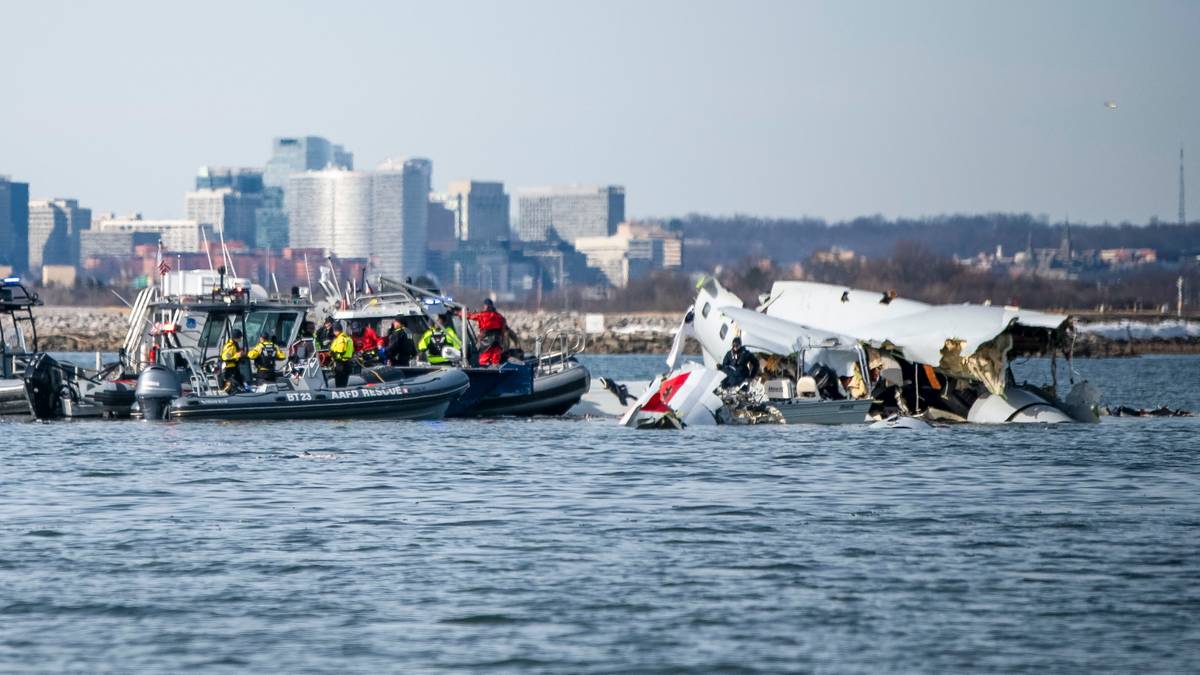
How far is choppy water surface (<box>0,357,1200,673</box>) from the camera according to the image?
13883 mm

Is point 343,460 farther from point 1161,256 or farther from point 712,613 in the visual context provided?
point 1161,256

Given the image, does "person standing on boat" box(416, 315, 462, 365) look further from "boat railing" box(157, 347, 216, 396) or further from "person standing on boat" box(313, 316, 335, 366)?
"boat railing" box(157, 347, 216, 396)

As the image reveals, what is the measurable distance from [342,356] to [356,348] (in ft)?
7.50

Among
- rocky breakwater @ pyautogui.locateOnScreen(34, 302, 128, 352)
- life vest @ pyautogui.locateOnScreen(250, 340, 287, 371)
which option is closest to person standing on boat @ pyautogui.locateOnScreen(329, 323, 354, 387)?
life vest @ pyautogui.locateOnScreen(250, 340, 287, 371)

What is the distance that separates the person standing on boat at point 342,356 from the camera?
1329 inches

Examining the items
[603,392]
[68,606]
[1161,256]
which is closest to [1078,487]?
[68,606]

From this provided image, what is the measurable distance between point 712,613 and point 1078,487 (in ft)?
35.5

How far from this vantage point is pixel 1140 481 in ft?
83.3

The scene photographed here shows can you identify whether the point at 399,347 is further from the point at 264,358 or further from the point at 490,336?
the point at 264,358

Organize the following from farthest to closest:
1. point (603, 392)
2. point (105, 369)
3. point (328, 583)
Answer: point (603, 392)
point (105, 369)
point (328, 583)

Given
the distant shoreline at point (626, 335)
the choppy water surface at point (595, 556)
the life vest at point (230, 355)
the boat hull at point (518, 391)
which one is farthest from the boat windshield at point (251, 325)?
the distant shoreline at point (626, 335)

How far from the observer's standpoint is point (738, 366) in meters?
35.8

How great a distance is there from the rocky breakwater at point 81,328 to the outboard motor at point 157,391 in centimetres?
4494

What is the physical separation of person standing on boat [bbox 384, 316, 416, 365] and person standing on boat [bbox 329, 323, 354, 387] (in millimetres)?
1764
